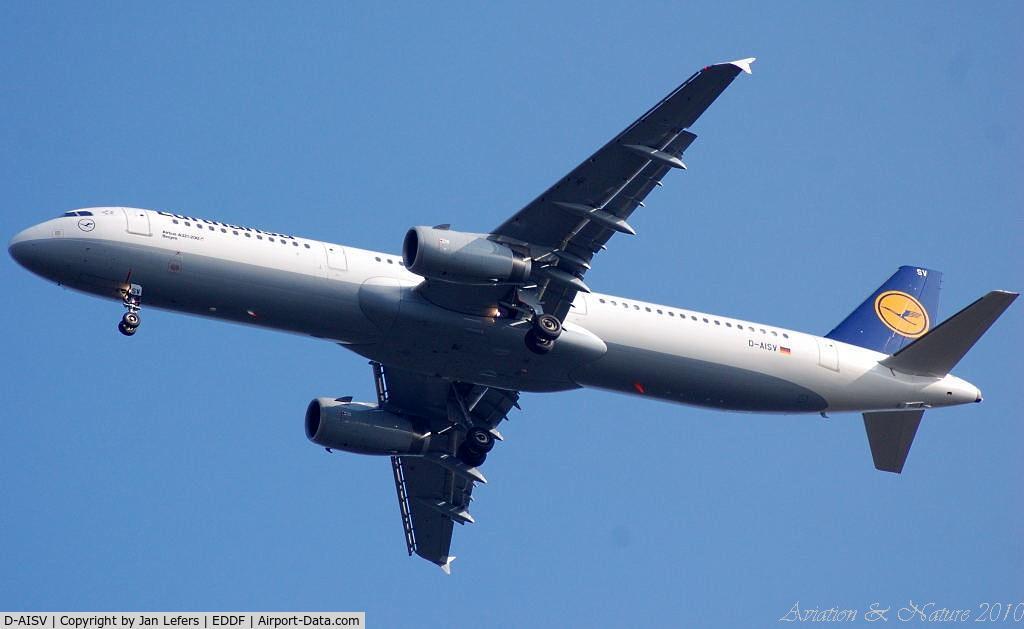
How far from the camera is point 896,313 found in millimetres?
58844

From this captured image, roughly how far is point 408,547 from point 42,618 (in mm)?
19970

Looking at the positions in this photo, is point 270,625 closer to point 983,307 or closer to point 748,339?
point 748,339

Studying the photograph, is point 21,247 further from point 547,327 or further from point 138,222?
point 547,327

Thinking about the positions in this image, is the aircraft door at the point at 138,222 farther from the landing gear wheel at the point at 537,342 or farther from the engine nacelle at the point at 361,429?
the landing gear wheel at the point at 537,342

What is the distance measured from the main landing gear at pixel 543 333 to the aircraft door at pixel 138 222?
514 inches

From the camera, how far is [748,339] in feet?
172

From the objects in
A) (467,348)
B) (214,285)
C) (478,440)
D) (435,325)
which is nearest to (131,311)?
(214,285)

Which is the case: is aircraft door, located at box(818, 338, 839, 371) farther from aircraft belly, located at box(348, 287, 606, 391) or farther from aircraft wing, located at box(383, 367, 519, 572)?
aircraft wing, located at box(383, 367, 519, 572)

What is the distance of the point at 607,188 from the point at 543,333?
5.43m

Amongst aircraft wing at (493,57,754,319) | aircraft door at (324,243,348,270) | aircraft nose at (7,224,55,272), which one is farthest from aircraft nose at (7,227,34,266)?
aircraft wing at (493,57,754,319)

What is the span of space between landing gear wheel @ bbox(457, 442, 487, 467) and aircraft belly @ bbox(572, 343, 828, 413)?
6.57 m

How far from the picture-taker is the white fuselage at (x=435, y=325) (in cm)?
4606

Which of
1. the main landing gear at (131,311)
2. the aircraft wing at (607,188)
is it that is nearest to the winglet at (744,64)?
the aircraft wing at (607,188)

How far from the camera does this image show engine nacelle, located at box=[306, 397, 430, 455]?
183 feet
